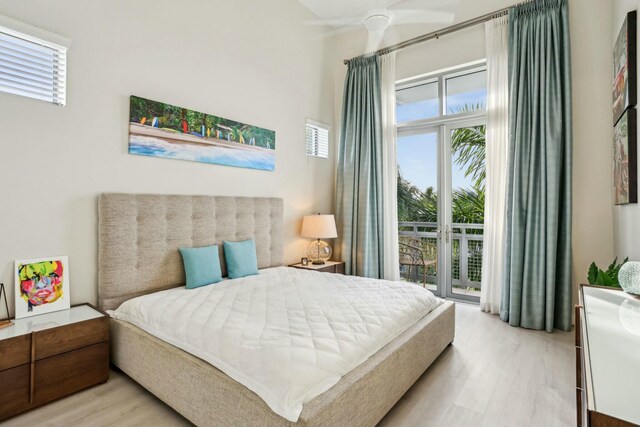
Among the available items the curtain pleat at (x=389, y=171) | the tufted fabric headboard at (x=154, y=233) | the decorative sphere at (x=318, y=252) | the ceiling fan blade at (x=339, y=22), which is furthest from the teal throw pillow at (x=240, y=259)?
the ceiling fan blade at (x=339, y=22)

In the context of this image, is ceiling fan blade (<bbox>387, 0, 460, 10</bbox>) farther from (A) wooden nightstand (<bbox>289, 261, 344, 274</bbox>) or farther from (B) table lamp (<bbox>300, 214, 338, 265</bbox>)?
(A) wooden nightstand (<bbox>289, 261, 344, 274</bbox>)

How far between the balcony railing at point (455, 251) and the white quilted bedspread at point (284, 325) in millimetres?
1582

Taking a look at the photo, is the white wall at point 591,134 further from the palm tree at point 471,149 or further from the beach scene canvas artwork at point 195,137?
the beach scene canvas artwork at point 195,137

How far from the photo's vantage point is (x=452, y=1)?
3768 mm

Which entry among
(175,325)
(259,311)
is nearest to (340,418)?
(259,311)

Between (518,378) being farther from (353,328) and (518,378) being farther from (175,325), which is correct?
(175,325)

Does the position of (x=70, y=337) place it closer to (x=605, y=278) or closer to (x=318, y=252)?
(x=318, y=252)

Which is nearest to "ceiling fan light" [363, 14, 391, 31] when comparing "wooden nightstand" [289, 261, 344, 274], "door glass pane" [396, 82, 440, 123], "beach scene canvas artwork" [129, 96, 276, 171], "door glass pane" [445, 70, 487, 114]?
"door glass pane" [396, 82, 440, 123]

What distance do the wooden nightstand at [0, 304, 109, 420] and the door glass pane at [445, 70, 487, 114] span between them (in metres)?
3.99

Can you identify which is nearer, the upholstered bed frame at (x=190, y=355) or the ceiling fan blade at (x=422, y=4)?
the upholstered bed frame at (x=190, y=355)

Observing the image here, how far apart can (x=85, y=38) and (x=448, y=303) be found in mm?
3349

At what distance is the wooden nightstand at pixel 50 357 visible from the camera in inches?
69.1

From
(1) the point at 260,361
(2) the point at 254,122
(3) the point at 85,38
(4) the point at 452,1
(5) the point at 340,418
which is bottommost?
(5) the point at 340,418

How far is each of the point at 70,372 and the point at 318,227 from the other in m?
2.59
